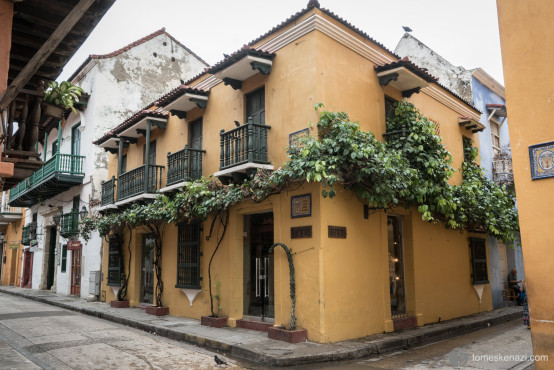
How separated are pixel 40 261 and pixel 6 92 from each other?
20332 millimetres

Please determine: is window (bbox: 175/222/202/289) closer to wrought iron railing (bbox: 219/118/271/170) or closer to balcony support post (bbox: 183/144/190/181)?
balcony support post (bbox: 183/144/190/181)

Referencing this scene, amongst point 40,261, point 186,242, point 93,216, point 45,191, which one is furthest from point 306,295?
point 40,261

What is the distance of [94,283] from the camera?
1612cm

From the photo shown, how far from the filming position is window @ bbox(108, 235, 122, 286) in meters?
14.9

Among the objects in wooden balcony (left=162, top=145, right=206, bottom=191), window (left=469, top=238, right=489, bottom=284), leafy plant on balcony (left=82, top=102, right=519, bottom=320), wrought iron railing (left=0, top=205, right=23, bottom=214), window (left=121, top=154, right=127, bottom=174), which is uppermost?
window (left=121, top=154, right=127, bottom=174)

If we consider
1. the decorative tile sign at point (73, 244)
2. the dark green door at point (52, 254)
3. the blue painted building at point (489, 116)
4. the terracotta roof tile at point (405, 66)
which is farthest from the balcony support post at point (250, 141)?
the dark green door at point (52, 254)

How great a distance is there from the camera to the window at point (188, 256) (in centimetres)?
1134

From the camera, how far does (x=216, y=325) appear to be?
982 centimetres

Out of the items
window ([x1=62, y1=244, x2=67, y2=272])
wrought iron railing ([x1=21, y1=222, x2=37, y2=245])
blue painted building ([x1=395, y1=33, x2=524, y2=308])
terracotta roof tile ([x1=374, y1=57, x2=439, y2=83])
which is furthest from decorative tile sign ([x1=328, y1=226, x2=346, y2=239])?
wrought iron railing ([x1=21, y1=222, x2=37, y2=245])

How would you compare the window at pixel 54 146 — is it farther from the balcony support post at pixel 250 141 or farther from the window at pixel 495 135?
the window at pixel 495 135

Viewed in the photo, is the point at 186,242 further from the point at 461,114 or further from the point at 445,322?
the point at 461,114

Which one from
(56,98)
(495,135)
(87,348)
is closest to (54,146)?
(87,348)

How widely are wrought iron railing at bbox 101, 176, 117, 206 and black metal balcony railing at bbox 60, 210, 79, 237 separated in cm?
312

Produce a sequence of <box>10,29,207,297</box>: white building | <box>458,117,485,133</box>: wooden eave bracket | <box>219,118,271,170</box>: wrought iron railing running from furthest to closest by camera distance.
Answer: <box>10,29,207,297</box>: white building < <box>458,117,485,133</box>: wooden eave bracket < <box>219,118,271,170</box>: wrought iron railing
